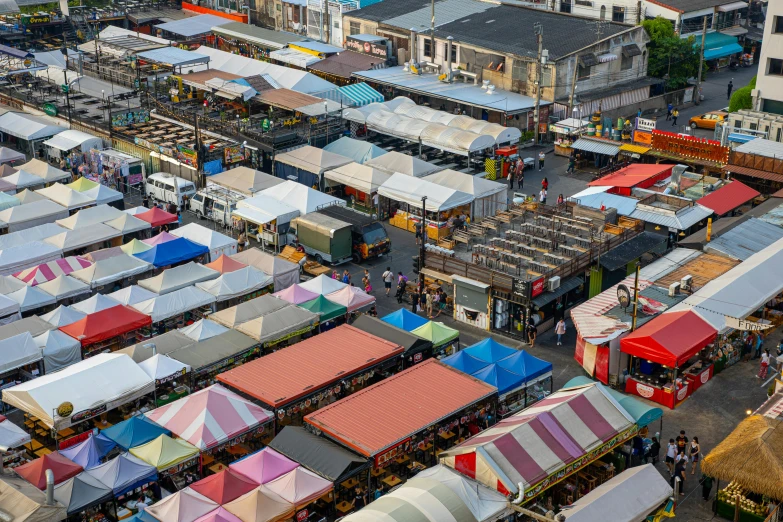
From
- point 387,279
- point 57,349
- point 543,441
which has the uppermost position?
point 543,441

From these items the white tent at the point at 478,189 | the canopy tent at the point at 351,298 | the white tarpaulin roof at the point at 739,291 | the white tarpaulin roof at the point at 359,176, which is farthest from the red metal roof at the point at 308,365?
the white tarpaulin roof at the point at 359,176

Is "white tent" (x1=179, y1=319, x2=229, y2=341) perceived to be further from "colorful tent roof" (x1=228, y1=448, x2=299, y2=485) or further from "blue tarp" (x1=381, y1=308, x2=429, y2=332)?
"colorful tent roof" (x1=228, y1=448, x2=299, y2=485)

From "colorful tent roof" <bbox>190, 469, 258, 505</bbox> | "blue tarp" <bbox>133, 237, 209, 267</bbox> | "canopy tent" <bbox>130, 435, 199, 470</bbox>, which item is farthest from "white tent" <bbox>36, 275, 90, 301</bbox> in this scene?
"colorful tent roof" <bbox>190, 469, 258, 505</bbox>

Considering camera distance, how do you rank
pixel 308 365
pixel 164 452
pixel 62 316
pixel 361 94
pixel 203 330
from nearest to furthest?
pixel 164 452
pixel 308 365
pixel 203 330
pixel 62 316
pixel 361 94

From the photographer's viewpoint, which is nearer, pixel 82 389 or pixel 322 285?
pixel 82 389

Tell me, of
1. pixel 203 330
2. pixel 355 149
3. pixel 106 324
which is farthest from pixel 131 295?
pixel 355 149

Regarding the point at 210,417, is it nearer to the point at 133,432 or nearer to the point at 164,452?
the point at 164,452

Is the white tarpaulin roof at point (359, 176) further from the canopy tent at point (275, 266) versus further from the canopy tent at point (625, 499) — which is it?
the canopy tent at point (625, 499)
